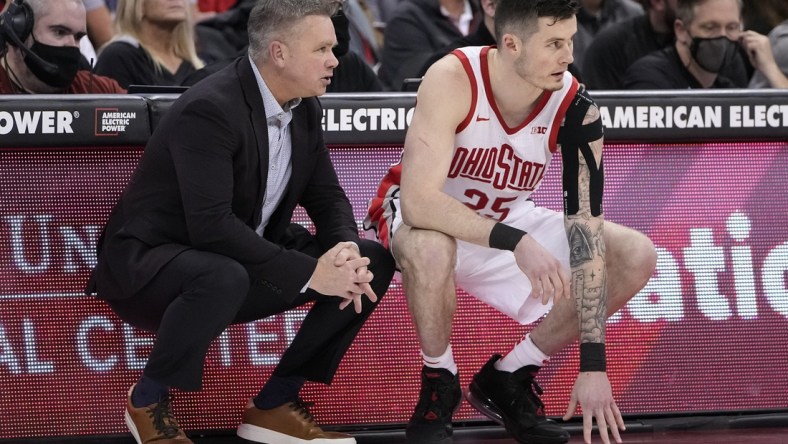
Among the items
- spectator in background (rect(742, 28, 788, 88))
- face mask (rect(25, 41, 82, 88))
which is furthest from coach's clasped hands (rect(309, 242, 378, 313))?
spectator in background (rect(742, 28, 788, 88))

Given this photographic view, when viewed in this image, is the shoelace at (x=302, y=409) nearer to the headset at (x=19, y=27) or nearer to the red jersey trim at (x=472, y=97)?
the red jersey trim at (x=472, y=97)

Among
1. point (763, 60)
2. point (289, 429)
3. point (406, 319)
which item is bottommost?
point (289, 429)

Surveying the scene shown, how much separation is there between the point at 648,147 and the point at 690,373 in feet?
2.49

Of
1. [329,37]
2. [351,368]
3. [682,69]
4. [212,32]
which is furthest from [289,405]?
[212,32]

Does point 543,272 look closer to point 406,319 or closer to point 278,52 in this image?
point 406,319

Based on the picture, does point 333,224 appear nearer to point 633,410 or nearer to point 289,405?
point 289,405

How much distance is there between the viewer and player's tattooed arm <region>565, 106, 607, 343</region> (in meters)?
3.39

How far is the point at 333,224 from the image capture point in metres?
3.52

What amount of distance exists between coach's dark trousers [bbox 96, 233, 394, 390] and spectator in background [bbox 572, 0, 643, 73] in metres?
3.39

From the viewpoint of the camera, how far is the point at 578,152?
3.51 m

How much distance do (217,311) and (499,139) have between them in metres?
1.01

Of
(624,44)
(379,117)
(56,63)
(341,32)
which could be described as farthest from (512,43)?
(624,44)

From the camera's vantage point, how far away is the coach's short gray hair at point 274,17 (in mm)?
3369

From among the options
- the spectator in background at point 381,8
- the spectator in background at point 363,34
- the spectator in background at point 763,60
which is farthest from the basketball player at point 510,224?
the spectator in background at point 381,8
